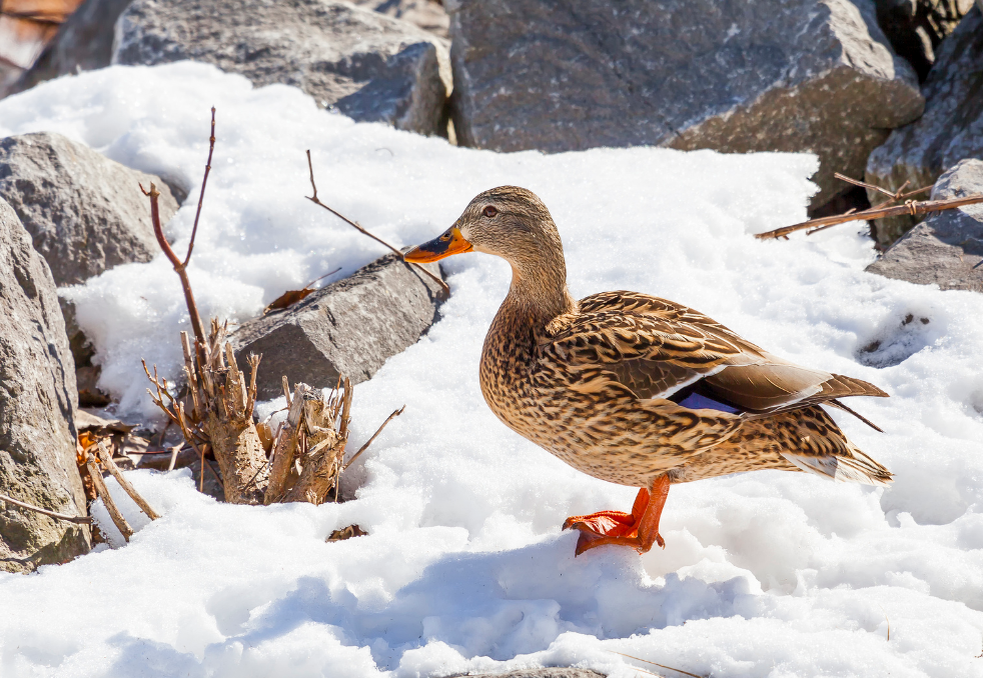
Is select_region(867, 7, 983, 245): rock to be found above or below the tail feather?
above

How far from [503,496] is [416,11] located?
711cm

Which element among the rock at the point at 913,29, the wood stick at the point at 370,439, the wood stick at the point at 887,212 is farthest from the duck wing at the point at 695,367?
the rock at the point at 913,29

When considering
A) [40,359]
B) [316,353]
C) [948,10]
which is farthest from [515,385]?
[948,10]

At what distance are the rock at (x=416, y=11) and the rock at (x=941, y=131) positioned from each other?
4688 millimetres

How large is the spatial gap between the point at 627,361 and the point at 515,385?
373 millimetres

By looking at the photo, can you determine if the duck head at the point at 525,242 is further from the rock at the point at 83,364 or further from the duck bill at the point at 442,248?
the rock at the point at 83,364

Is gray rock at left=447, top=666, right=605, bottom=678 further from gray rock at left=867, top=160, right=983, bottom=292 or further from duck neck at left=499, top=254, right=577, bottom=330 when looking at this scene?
gray rock at left=867, top=160, right=983, bottom=292

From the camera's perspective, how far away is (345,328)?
382cm

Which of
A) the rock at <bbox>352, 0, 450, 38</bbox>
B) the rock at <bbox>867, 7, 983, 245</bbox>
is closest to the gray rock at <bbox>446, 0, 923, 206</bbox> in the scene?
the rock at <bbox>867, 7, 983, 245</bbox>

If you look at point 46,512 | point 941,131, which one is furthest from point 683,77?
point 46,512

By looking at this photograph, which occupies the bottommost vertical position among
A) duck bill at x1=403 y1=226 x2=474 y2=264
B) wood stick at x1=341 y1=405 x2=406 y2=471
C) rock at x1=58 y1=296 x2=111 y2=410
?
rock at x1=58 y1=296 x2=111 y2=410

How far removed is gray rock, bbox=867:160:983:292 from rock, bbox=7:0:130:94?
21.2 ft

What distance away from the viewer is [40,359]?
308cm

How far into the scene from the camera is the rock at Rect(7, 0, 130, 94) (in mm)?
7555
